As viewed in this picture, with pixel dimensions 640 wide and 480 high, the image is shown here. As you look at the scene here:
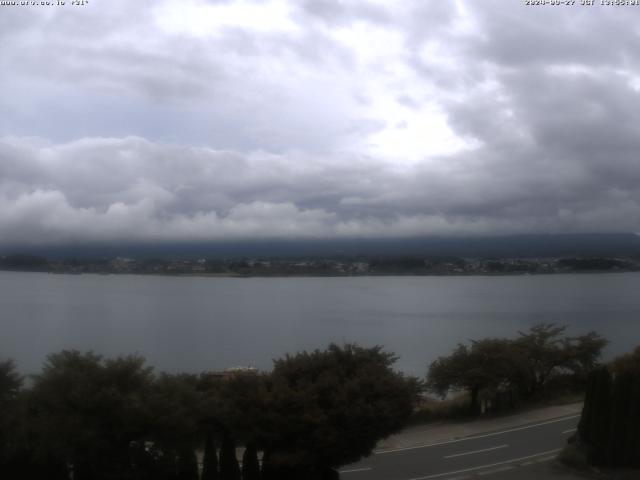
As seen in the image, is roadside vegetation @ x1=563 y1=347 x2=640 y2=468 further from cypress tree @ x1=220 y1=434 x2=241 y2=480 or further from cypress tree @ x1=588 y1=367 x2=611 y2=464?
cypress tree @ x1=220 y1=434 x2=241 y2=480

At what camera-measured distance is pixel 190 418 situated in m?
14.2

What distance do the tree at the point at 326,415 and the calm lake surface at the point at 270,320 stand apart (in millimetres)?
10592

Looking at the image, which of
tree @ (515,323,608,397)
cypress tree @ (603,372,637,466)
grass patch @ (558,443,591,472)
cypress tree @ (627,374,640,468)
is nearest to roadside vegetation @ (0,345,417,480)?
grass patch @ (558,443,591,472)

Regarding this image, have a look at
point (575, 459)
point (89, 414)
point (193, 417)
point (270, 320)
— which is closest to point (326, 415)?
point (193, 417)

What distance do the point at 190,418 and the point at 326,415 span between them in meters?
2.81

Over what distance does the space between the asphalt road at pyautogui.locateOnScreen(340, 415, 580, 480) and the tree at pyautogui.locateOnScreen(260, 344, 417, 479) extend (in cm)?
312

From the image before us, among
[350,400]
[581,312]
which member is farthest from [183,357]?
[581,312]

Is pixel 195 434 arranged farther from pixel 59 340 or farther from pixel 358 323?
pixel 358 323

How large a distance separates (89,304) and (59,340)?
1370 inches

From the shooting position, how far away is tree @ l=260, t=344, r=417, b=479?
50.1 feet

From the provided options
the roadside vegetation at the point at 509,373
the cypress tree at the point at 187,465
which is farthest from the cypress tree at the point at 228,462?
the roadside vegetation at the point at 509,373

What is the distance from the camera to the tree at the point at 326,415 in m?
15.3

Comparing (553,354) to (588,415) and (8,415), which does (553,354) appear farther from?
(8,415)

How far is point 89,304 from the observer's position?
86750 millimetres
